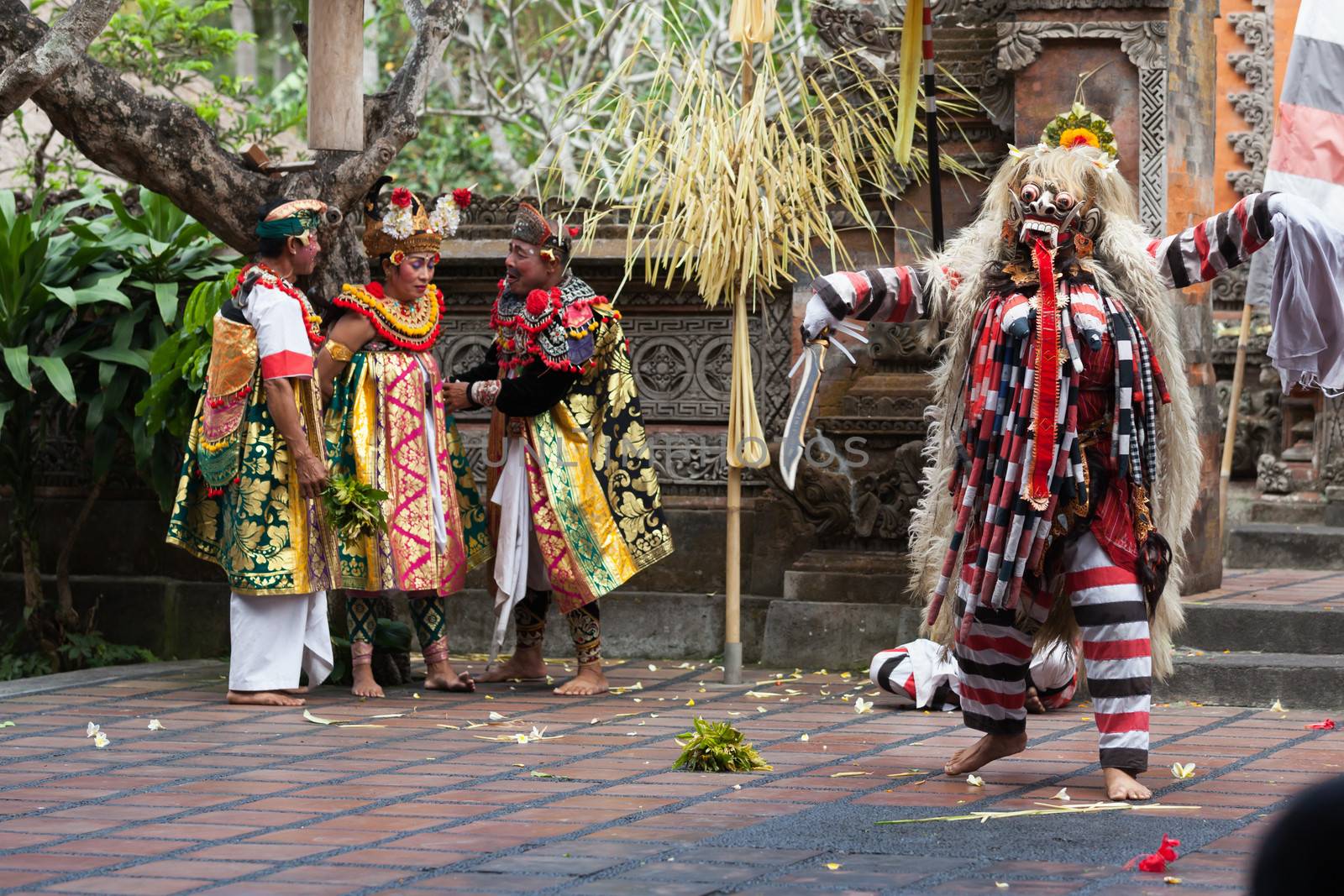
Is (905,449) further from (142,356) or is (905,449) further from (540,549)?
(142,356)

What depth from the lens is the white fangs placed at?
5.53m

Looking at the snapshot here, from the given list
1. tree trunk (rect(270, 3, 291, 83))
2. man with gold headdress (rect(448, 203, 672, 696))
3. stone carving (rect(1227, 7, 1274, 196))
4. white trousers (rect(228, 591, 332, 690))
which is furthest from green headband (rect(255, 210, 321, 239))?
tree trunk (rect(270, 3, 291, 83))

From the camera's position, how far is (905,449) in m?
8.20

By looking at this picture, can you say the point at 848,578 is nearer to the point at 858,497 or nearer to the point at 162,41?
the point at 858,497

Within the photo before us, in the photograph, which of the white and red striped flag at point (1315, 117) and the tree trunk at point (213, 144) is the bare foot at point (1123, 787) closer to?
the white and red striped flag at point (1315, 117)

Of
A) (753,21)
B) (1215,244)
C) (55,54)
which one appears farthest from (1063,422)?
(55,54)

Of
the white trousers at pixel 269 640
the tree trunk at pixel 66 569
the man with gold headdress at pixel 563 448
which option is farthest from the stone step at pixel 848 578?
the tree trunk at pixel 66 569

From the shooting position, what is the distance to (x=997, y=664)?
5.65 m

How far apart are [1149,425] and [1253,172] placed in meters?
7.19

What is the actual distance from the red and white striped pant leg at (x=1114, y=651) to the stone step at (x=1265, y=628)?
2436mm

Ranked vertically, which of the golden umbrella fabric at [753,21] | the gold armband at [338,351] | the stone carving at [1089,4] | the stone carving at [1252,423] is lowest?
the stone carving at [1252,423]

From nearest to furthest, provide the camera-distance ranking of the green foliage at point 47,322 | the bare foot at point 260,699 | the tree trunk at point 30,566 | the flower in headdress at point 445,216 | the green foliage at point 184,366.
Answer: the bare foot at point 260,699 < the flower in headdress at point 445,216 < the green foliage at point 184,366 < the green foliage at point 47,322 < the tree trunk at point 30,566

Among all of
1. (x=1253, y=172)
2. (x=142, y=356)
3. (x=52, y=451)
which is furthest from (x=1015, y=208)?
(x=1253, y=172)

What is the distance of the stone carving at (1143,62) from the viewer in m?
7.89
